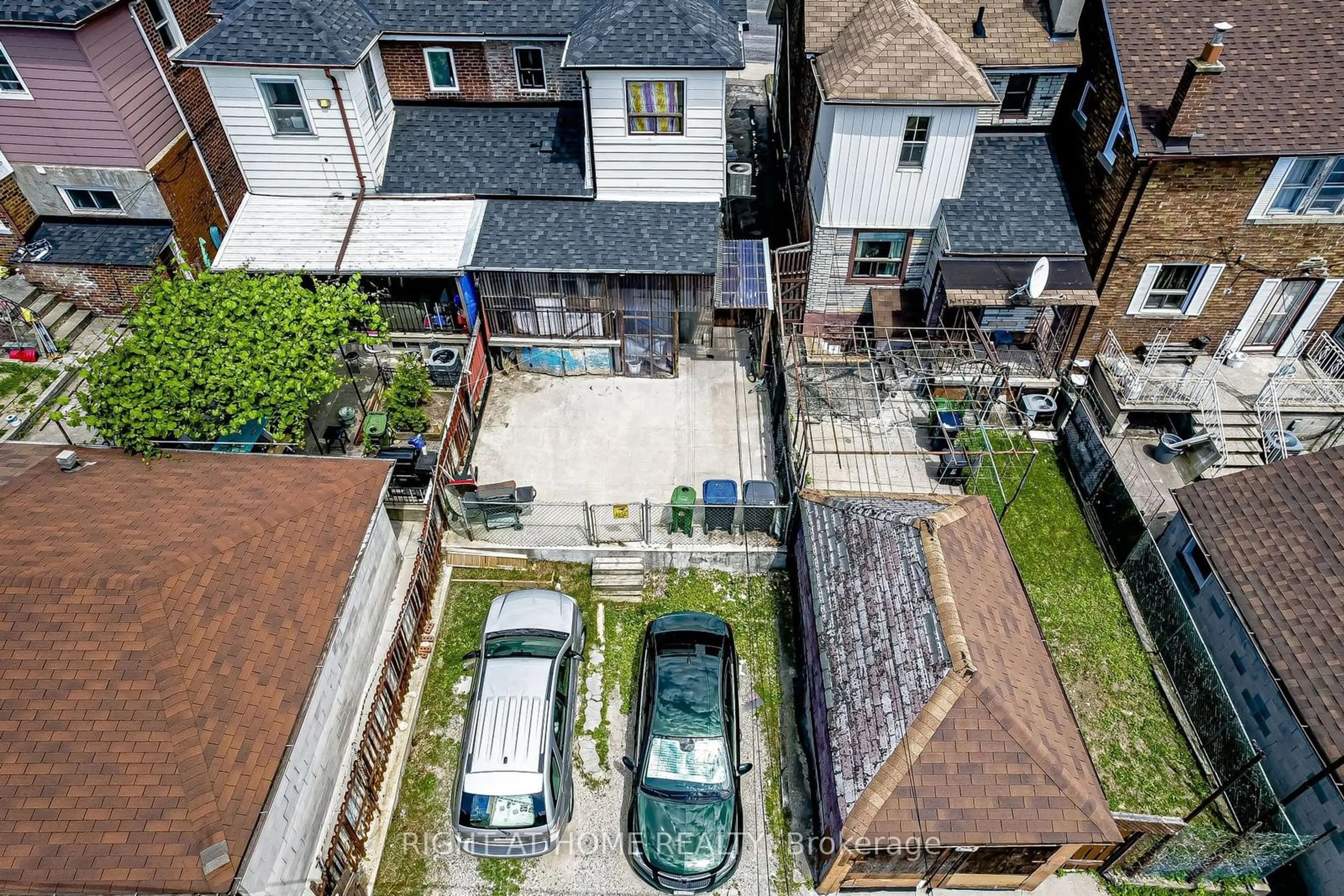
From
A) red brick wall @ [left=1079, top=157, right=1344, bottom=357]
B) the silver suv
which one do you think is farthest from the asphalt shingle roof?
the silver suv

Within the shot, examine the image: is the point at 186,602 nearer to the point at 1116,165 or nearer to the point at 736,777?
the point at 736,777

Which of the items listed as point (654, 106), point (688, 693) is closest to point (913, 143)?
point (654, 106)

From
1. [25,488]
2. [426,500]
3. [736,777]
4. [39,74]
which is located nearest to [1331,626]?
[736,777]

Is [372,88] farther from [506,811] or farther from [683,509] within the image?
[506,811]

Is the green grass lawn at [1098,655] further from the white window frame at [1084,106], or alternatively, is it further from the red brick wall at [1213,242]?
the white window frame at [1084,106]

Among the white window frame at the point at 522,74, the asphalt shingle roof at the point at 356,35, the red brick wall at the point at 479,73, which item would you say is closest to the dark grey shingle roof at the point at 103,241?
the asphalt shingle roof at the point at 356,35

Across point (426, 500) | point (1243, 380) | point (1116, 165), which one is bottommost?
point (426, 500)
